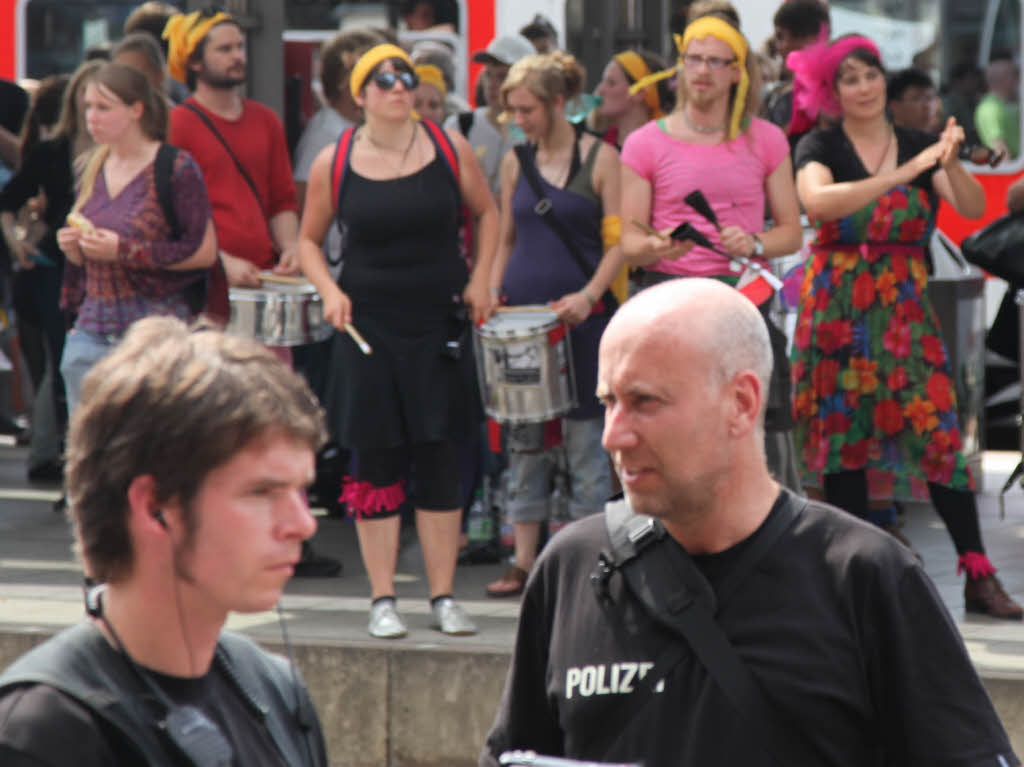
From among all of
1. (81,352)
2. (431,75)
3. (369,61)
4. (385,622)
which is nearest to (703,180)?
(369,61)

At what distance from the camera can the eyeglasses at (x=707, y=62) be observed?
6.54 m

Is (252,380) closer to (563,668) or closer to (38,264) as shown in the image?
(563,668)

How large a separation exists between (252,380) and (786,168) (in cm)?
476

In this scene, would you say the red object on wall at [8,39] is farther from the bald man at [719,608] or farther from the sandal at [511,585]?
the bald man at [719,608]

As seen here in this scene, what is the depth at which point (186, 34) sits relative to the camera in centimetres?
771

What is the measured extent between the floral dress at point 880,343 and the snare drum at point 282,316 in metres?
1.68

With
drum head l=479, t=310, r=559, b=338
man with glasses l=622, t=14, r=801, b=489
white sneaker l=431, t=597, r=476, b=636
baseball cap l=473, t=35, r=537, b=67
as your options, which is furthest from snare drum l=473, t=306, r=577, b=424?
baseball cap l=473, t=35, r=537, b=67

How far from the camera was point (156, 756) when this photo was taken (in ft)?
6.46

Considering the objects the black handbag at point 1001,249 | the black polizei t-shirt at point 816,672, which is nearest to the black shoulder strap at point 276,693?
the black polizei t-shirt at point 816,672

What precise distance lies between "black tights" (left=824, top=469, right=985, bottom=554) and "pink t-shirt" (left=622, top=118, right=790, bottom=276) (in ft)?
2.74

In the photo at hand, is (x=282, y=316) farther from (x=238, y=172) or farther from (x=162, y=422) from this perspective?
(x=162, y=422)

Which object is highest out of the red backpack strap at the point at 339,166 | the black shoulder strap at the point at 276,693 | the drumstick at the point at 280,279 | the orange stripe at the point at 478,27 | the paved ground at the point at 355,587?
the orange stripe at the point at 478,27

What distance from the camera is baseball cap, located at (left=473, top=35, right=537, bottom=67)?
8969 mm

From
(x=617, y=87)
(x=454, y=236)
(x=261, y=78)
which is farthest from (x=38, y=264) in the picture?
(x=454, y=236)
